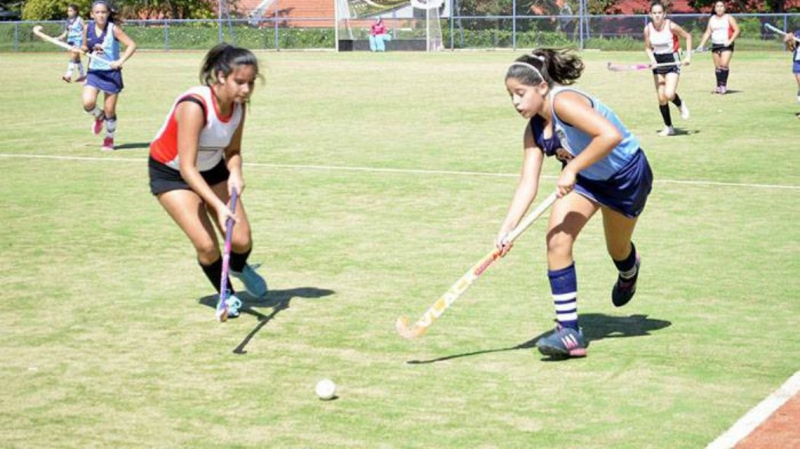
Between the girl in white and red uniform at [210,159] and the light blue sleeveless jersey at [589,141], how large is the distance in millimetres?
1938

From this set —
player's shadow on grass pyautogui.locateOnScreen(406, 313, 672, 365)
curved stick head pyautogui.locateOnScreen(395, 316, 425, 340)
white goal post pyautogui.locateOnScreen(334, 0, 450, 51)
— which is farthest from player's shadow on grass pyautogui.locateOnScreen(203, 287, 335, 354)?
white goal post pyautogui.locateOnScreen(334, 0, 450, 51)

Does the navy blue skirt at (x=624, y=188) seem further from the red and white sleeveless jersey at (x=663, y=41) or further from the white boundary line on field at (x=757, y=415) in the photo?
the red and white sleeveless jersey at (x=663, y=41)

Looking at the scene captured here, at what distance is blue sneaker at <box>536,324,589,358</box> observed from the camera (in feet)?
23.0

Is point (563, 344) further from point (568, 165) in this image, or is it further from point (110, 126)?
point (110, 126)

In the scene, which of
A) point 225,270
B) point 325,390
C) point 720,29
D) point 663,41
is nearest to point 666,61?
point 663,41

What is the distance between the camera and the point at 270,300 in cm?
884

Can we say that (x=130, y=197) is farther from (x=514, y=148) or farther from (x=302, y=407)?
(x=302, y=407)

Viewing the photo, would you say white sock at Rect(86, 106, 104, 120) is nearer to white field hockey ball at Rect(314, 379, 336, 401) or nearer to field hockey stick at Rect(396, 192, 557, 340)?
field hockey stick at Rect(396, 192, 557, 340)

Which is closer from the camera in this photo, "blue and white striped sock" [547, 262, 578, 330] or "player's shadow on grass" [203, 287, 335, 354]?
"blue and white striped sock" [547, 262, 578, 330]

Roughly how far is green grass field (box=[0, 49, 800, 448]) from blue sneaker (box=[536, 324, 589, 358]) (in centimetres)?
8

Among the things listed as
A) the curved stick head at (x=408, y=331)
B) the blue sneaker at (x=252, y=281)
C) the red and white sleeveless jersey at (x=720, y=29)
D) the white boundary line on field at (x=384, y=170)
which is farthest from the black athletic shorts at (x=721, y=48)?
the curved stick head at (x=408, y=331)

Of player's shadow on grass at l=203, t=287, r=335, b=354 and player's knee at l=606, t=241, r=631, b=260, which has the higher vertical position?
player's knee at l=606, t=241, r=631, b=260

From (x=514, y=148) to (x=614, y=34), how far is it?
115 feet

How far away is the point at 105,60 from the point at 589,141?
11.9 m
